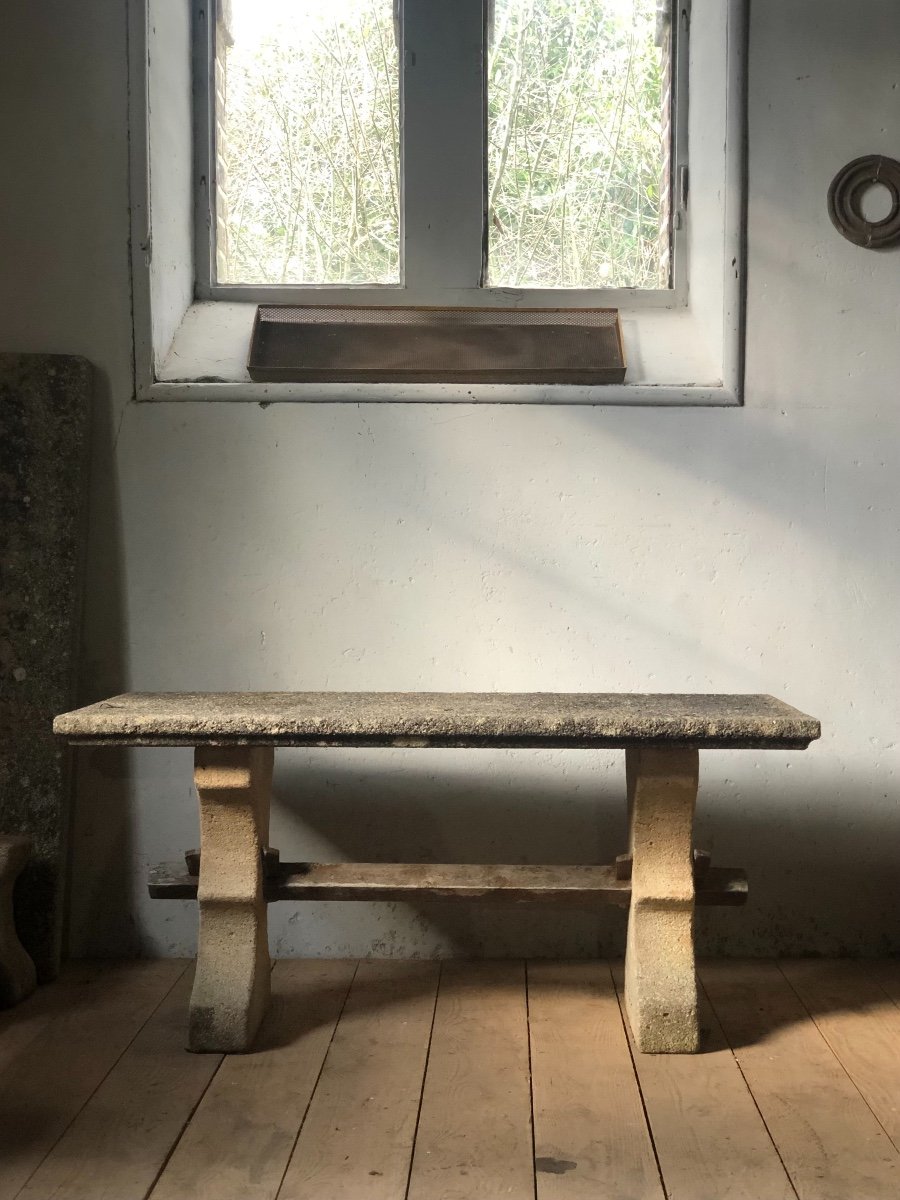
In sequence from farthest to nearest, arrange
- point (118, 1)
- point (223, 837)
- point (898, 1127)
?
point (118, 1) → point (223, 837) → point (898, 1127)

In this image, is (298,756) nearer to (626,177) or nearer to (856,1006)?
(856,1006)

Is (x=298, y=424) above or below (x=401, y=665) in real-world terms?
above

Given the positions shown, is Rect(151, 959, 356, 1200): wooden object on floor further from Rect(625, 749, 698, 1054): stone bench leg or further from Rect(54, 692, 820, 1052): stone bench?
Rect(625, 749, 698, 1054): stone bench leg

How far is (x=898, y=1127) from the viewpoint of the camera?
1755 millimetres

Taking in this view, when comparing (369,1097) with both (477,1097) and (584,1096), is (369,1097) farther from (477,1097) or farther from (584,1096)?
(584,1096)

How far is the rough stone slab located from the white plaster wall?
89mm

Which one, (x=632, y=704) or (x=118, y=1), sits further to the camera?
(x=118, y=1)

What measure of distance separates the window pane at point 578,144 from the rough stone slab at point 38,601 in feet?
4.03

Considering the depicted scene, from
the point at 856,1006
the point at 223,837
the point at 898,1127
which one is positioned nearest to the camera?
the point at 898,1127

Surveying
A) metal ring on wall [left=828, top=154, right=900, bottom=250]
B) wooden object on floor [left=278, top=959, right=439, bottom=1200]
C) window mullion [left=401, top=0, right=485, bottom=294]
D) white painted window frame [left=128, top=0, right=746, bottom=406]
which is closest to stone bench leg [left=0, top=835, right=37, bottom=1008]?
wooden object on floor [left=278, top=959, right=439, bottom=1200]

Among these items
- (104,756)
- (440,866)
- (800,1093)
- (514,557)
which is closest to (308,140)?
(514,557)

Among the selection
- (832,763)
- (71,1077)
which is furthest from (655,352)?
(71,1077)

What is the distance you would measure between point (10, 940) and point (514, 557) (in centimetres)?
148

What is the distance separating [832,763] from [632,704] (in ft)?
2.50
